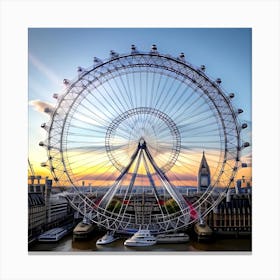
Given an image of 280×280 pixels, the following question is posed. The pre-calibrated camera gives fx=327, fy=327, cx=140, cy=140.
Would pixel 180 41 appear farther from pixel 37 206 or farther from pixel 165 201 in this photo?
pixel 37 206

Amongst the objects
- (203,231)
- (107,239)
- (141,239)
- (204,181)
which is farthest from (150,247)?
(204,181)

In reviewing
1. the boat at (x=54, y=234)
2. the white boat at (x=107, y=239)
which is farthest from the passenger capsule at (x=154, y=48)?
the boat at (x=54, y=234)

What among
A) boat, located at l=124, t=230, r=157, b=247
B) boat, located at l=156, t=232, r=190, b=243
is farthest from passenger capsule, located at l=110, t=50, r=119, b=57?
boat, located at l=156, t=232, r=190, b=243

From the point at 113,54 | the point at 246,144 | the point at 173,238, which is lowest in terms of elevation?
the point at 173,238

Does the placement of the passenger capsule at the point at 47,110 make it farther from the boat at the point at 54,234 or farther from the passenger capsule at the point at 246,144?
the passenger capsule at the point at 246,144

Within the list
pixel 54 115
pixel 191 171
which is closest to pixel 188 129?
pixel 191 171

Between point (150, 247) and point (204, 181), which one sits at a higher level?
point (204, 181)

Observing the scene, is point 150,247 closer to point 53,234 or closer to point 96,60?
point 53,234
